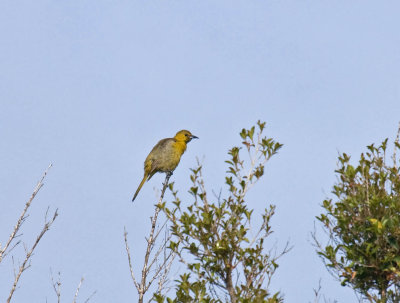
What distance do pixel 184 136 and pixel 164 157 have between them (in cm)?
106

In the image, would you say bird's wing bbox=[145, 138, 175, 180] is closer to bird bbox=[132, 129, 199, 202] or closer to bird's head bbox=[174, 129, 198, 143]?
bird bbox=[132, 129, 199, 202]

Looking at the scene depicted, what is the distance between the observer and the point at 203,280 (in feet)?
20.7

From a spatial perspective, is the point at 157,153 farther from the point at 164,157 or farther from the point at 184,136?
the point at 184,136

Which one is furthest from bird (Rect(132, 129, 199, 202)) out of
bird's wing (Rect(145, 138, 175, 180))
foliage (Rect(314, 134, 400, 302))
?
foliage (Rect(314, 134, 400, 302))

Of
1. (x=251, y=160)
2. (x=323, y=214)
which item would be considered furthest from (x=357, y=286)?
(x=251, y=160)

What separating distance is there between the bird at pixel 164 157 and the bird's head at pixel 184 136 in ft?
0.66

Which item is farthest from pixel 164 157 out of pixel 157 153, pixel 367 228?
pixel 367 228

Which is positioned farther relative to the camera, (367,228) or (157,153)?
(157,153)

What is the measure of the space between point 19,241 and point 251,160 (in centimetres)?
260

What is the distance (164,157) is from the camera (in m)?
12.5

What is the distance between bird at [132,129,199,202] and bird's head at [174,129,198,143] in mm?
→ 202

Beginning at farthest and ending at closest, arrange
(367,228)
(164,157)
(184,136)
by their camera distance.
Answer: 1. (184,136)
2. (164,157)
3. (367,228)

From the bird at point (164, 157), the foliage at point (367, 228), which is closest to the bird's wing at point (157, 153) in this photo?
the bird at point (164, 157)

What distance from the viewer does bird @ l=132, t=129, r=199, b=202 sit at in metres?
12.5
